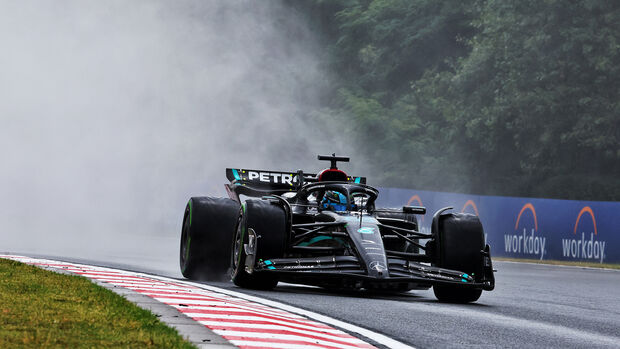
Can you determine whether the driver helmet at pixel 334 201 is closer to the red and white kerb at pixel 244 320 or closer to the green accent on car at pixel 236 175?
the green accent on car at pixel 236 175

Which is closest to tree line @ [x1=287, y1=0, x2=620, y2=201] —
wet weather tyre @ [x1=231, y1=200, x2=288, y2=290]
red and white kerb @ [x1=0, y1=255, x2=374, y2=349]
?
wet weather tyre @ [x1=231, y1=200, x2=288, y2=290]

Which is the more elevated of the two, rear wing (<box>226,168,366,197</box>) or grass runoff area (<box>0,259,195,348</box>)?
rear wing (<box>226,168,366,197</box>)

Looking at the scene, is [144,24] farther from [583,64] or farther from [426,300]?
[426,300]

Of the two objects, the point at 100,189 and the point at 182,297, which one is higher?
the point at 100,189

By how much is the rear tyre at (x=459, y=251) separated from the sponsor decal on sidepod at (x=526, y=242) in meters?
13.5

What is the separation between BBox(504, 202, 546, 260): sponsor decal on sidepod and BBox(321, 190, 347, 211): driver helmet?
1309 cm

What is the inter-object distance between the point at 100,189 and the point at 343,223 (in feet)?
86.8

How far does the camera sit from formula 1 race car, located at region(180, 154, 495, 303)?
11.7 m

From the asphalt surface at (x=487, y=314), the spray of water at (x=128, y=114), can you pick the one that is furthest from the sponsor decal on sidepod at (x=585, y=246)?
the spray of water at (x=128, y=114)

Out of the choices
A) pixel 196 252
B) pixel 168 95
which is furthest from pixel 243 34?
pixel 196 252

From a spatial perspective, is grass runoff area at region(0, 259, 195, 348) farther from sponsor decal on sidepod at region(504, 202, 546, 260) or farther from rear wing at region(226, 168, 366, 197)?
sponsor decal on sidepod at region(504, 202, 546, 260)

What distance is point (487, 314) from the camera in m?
10.9

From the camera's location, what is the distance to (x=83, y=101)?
124 feet

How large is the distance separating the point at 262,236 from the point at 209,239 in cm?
201
